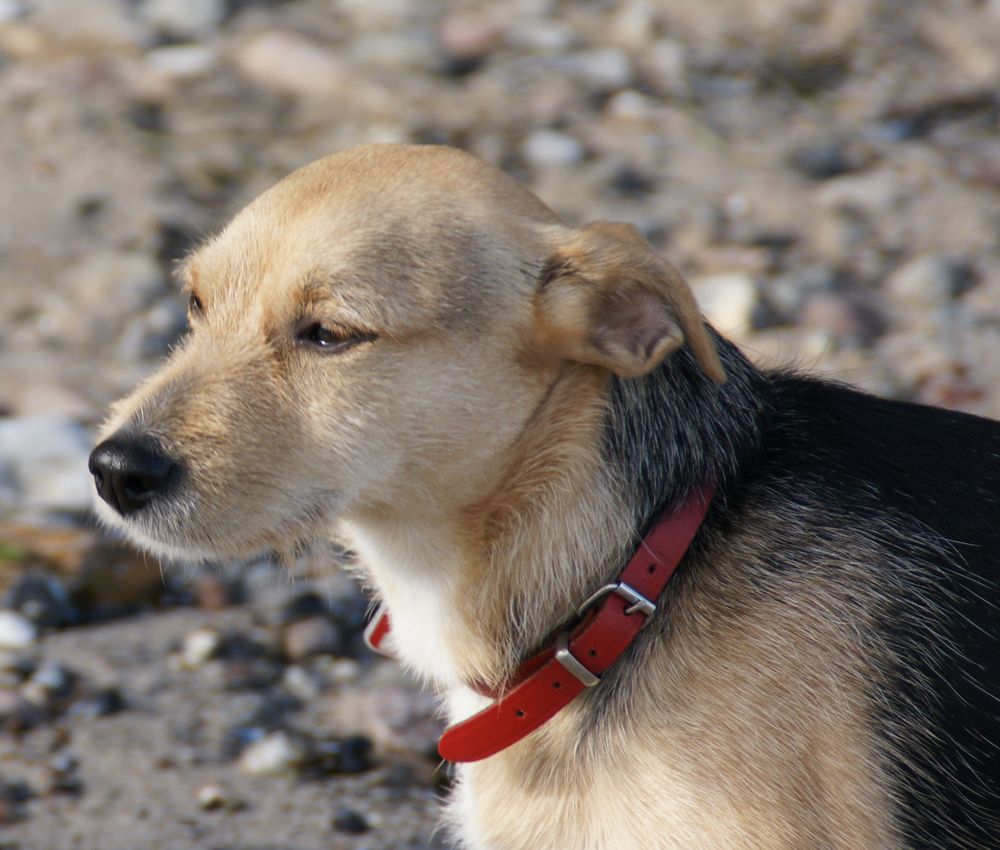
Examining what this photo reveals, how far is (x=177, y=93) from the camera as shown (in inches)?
306

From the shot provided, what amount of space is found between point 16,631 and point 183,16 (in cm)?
480

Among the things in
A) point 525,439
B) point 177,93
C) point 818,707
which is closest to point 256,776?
point 525,439

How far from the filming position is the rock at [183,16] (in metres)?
8.24

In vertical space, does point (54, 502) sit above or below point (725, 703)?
below

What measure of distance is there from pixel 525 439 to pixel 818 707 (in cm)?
88

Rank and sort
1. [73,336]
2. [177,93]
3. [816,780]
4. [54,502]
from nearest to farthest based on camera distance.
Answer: [816,780]
[54,502]
[73,336]
[177,93]

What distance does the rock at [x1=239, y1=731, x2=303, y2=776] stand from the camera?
13.8ft

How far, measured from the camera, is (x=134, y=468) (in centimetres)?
310

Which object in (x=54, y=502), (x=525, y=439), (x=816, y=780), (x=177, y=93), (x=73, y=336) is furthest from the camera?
(x=177, y=93)

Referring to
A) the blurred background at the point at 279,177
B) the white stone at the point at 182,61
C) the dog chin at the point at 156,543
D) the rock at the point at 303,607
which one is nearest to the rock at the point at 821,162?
the blurred background at the point at 279,177

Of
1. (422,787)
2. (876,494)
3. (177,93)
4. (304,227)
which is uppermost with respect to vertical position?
(304,227)

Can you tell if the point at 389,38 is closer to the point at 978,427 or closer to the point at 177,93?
the point at 177,93

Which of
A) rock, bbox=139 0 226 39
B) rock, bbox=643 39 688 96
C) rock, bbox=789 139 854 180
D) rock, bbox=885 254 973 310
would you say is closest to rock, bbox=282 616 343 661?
rock, bbox=885 254 973 310

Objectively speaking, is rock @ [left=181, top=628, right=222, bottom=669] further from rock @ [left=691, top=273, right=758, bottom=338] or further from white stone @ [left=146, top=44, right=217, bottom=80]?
white stone @ [left=146, top=44, right=217, bottom=80]
